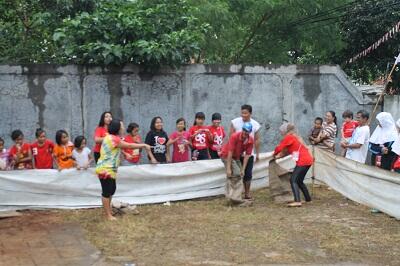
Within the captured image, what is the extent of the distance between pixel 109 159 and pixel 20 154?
208cm

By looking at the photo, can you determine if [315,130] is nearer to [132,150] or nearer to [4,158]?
[132,150]

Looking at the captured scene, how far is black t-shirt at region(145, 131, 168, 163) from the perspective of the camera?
32.7ft

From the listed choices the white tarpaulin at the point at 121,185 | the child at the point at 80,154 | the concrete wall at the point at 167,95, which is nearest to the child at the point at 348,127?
the concrete wall at the point at 167,95

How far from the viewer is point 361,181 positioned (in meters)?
9.12

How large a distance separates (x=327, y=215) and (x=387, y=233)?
1.27m

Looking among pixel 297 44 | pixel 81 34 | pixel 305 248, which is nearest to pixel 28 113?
pixel 81 34

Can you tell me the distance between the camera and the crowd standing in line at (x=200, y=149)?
886 centimetres

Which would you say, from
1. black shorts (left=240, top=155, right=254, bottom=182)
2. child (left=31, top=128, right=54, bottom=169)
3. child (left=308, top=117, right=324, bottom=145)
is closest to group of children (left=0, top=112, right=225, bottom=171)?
child (left=31, top=128, right=54, bottom=169)

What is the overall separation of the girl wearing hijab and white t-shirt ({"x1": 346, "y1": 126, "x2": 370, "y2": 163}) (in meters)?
0.14

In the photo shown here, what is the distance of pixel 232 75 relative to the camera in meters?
12.0

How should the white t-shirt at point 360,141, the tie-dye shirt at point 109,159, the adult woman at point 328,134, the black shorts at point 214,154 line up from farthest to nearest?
1. the adult woman at point 328,134
2. the black shorts at point 214,154
3. the white t-shirt at point 360,141
4. the tie-dye shirt at point 109,159

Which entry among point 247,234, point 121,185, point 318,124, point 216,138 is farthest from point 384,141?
point 121,185

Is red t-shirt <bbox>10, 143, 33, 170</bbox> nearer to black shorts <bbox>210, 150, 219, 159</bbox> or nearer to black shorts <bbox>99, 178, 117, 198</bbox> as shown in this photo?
black shorts <bbox>99, 178, 117, 198</bbox>

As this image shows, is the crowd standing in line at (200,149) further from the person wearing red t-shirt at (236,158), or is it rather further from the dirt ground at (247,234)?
the dirt ground at (247,234)
